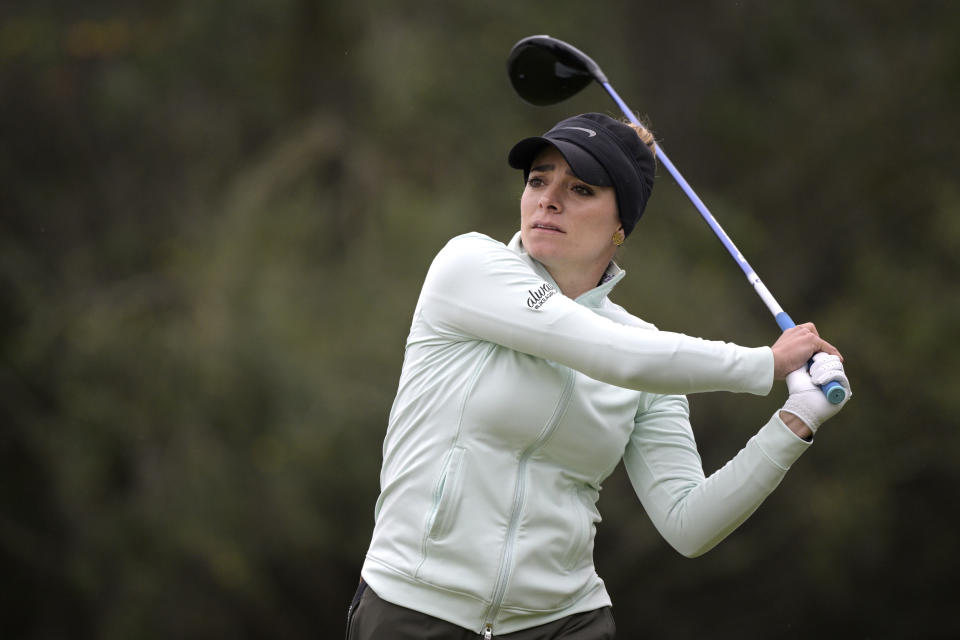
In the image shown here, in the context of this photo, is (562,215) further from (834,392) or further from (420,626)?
(420,626)

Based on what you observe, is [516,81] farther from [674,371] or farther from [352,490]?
[352,490]

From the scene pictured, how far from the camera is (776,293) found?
935 cm

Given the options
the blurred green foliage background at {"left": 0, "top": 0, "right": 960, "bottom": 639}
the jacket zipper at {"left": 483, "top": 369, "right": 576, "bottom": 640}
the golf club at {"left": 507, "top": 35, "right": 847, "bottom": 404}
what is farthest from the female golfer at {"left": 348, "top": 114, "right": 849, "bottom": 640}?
the blurred green foliage background at {"left": 0, "top": 0, "right": 960, "bottom": 639}

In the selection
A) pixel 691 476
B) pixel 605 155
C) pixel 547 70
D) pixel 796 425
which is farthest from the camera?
pixel 547 70

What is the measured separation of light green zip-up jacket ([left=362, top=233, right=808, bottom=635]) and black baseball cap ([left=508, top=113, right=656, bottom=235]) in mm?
235

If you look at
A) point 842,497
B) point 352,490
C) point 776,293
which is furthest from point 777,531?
point 352,490

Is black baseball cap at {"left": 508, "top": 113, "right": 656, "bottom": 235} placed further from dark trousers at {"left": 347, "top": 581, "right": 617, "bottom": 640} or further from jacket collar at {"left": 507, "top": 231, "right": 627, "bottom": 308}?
dark trousers at {"left": 347, "top": 581, "right": 617, "bottom": 640}

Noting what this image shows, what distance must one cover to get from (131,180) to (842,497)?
18.7ft

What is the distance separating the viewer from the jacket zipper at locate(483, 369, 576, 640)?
2520 mm

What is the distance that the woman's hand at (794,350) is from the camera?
254cm

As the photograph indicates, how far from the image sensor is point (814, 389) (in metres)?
2.55

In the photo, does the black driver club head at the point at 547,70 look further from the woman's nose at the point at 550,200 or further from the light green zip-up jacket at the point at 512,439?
the light green zip-up jacket at the point at 512,439

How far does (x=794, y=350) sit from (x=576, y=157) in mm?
571

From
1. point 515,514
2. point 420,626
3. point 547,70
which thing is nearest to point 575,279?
point 515,514
